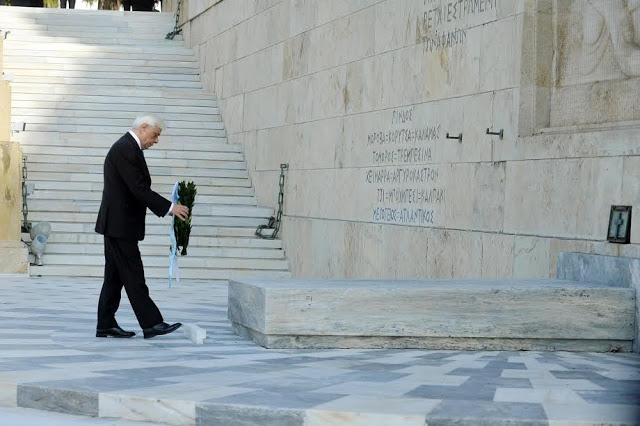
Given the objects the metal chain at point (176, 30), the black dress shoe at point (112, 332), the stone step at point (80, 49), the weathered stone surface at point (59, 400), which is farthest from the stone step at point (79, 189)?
the weathered stone surface at point (59, 400)

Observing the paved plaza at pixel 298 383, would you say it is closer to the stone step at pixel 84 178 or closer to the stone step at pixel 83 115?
the stone step at pixel 84 178

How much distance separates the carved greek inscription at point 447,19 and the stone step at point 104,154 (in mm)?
8885

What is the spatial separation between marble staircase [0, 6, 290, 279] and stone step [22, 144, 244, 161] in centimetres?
2

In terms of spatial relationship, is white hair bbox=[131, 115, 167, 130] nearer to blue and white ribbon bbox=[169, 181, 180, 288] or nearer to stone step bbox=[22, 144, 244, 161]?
blue and white ribbon bbox=[169, 181, 180, 288]

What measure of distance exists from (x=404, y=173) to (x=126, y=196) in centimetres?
579

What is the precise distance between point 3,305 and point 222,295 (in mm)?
3451

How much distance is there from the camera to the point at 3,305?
12945 millimetres

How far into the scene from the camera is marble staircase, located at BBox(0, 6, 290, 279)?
64.5 feet

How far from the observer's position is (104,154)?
22594 mm

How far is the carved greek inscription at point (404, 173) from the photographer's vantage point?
47.6 ft

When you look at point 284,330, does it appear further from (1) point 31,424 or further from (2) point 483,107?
(2) point 483,107

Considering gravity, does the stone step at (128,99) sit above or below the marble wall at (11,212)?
above

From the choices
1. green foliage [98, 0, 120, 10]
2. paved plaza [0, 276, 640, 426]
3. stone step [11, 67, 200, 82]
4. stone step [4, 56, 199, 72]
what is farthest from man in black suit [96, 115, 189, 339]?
green foliage [98, 0, 120, 10]

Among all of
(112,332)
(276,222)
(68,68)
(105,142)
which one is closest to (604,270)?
(112,332)
